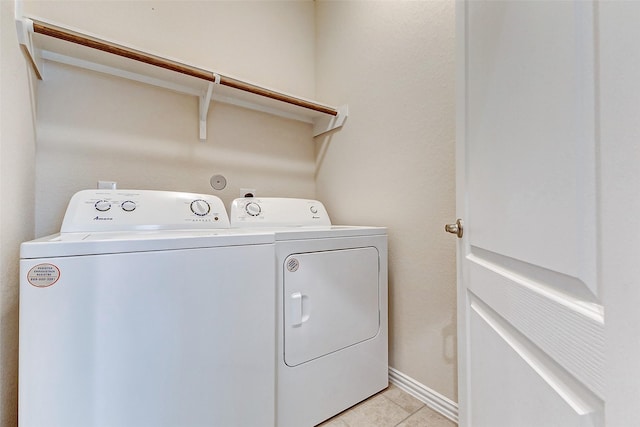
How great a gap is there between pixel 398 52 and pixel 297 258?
1.27 metres

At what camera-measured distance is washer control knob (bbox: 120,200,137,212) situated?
3.59 feet

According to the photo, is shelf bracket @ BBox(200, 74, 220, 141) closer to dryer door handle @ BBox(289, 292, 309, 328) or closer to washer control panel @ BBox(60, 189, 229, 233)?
washer control panel @ BBox(60, 189, 229, 233)

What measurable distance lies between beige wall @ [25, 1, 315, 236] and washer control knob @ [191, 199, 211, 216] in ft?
1.14

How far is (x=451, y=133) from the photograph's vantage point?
3.90ft

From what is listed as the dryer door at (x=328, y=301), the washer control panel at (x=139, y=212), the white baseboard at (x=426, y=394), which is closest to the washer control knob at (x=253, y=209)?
the washer control panel at (x=139, y=212)

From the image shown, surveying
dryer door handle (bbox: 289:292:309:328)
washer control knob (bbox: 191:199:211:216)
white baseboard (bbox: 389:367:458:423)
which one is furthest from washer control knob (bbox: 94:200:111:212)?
white baseboard (bbox: 389:367:458:423)

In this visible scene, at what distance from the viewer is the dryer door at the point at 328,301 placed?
106 centimetres

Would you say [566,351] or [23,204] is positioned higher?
[23,204]

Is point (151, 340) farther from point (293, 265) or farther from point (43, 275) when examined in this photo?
point (293, 265)

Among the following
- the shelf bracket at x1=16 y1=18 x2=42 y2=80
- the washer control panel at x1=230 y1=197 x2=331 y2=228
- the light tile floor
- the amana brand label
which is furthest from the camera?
the washer control panel at x1=230 y1=197 x2=331 y2=228

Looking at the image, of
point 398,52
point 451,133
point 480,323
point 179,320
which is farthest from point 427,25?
point 179,320

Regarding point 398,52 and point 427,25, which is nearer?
point 427,25

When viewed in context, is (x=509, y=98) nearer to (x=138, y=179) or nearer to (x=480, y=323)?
(x=480, y=323)

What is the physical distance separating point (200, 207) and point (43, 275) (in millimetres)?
642
